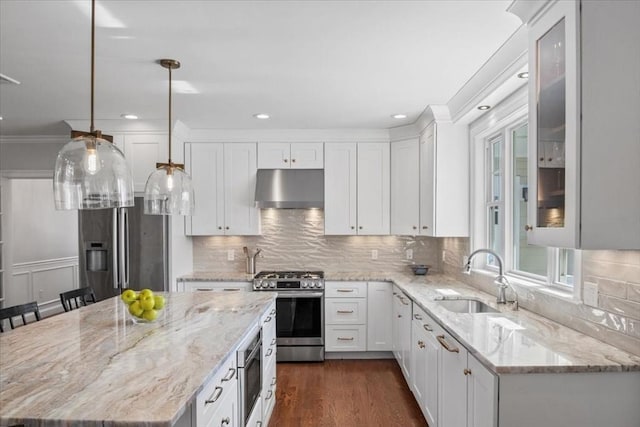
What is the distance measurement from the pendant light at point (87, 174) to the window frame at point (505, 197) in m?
2.32

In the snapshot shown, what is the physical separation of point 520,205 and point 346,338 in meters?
2.30

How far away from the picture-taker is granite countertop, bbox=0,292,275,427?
A: 1271 mm

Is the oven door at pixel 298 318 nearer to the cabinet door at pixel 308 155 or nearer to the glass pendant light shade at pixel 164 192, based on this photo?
the cabinet door at pixel 308 155

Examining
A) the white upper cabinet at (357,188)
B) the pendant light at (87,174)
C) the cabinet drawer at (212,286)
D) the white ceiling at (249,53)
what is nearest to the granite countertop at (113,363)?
the pendant light at (87,174)

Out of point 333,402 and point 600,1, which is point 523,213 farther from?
point 333,402

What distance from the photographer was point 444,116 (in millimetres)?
3854

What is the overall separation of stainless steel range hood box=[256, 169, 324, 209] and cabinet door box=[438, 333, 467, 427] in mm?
2500

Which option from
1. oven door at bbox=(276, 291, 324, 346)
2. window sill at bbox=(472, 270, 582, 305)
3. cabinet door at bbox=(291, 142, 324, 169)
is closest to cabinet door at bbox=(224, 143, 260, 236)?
cabinet door at bbox=(291, 142, 324, 169)

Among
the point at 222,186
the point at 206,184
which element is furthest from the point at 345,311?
the point at 206,184

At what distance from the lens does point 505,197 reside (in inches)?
132

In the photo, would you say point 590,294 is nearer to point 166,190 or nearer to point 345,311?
point 166,190

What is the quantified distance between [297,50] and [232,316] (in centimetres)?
165

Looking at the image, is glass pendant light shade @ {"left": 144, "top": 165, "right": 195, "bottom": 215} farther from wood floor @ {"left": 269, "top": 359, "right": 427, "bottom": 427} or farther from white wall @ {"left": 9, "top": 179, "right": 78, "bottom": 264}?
white wall @ {"left": 9, "top": 179, "right": 78, "bottom": 264}

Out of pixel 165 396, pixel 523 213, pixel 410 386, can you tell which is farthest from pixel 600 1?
pixel 410 386
